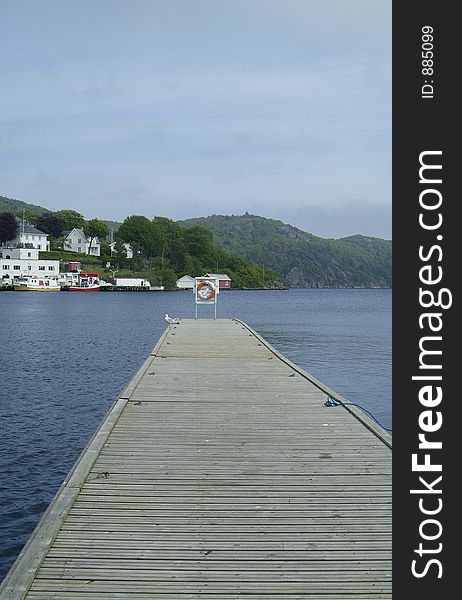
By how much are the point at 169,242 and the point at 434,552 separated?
16554 cm

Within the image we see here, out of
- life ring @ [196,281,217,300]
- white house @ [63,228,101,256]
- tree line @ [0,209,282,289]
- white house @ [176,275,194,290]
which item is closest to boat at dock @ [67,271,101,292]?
tree line @ [0,209,282,289]

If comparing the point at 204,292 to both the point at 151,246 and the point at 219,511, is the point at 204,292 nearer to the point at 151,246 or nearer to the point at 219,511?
the point at 219,511

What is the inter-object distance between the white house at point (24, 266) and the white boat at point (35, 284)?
2874 mm

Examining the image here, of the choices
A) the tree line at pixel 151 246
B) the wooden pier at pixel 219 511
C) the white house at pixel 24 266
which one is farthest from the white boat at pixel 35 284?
the wooden pier at pixel 219 511

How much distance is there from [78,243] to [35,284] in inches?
1223

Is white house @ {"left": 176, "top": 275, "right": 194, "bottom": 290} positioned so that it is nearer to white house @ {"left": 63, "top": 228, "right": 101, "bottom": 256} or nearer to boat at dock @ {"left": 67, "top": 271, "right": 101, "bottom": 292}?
white house @ {"left": 63, "top": 228, "right": 101, "bottom": 256}

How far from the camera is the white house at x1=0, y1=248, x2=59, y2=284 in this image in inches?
4998

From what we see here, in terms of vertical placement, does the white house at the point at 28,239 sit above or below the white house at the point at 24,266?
above

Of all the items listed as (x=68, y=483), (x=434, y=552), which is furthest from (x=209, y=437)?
(x=434, y=552)

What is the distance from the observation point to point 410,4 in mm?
4484

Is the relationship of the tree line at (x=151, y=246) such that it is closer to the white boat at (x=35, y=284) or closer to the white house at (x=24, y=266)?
the white house at (x=24, y=266)

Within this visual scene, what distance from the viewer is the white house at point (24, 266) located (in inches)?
4998

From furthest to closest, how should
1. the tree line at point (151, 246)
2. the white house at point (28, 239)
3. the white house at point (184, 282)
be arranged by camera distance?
the white house at point (184, 282)
the tree line at point (151, 246)
the white house at point (28, 239)

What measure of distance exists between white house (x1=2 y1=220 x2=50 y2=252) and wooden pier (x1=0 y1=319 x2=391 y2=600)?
12692 centimetres
